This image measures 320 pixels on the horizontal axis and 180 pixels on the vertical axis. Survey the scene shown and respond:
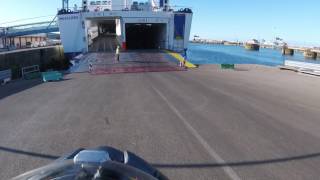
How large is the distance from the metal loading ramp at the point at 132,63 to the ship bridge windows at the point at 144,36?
7.28 meters

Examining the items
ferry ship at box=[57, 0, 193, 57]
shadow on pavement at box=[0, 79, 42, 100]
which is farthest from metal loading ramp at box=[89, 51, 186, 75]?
shadow on pavement at box=[0, 79, 42, 100]

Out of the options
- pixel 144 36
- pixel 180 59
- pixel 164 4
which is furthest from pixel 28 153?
pixel 144 36

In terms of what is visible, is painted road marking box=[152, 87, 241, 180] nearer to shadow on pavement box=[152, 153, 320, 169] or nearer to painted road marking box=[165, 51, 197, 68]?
shadow on pavement box=[152, 153, 320, 169]

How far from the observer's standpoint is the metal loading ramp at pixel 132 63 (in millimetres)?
26195

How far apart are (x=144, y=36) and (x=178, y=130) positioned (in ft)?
152

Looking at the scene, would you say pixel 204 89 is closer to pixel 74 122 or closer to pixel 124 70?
pixel 74 122

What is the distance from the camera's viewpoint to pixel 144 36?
54156 mm

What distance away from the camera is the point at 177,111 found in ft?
37.4

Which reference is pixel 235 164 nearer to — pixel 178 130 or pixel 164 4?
pixel 178 130

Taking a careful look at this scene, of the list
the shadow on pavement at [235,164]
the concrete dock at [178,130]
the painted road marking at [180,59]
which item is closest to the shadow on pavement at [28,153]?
the concrete dock at [178,130]

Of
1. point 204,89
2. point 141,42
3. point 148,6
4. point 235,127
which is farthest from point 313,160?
point 141,42

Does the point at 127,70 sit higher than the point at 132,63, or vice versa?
the point at 132,63

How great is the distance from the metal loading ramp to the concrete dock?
1033 cm

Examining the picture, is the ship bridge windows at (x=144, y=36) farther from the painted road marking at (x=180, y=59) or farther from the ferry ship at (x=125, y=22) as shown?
the painted road marking at (x=180, y=59)
